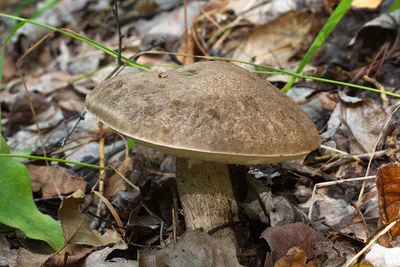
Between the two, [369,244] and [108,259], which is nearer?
[369,244]

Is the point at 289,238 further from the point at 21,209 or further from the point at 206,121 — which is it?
the point at 21,209

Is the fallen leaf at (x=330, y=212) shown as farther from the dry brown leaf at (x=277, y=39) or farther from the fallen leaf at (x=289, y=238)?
the dry brown leaf at (x=277, y=39)

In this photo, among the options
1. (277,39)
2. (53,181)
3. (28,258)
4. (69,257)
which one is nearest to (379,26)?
(277,39)

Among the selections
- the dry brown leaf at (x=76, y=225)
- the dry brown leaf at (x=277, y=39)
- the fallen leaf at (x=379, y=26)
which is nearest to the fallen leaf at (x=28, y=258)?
the dry brown leaf at (x=76, y=225)

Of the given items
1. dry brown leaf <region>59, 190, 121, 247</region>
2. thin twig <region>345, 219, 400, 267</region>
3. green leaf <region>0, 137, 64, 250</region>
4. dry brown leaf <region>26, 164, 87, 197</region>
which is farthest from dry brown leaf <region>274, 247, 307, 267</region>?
dry brown leaf <region>26, 164, 87, 197</region>

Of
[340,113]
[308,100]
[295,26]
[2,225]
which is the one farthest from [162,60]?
[2,225]

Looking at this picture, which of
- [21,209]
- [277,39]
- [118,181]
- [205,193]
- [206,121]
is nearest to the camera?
[206,121]

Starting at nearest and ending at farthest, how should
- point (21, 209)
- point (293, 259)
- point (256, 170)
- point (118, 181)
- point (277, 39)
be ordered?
point (293, 259) → point (21, 209) → point (256, 170) → point (118, 181) → point (277, 39)

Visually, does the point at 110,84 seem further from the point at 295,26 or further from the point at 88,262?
the point at 295,26
